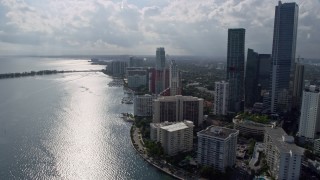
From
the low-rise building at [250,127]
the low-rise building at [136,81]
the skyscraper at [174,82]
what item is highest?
the skyscraper at [174,82]

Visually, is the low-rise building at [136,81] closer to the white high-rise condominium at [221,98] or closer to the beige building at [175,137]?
the white high-rise condominium at [221,98]

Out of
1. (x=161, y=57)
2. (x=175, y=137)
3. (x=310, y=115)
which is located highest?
(x=161, y=57)

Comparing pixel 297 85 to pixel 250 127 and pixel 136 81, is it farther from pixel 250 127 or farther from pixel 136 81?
pixel 136 81

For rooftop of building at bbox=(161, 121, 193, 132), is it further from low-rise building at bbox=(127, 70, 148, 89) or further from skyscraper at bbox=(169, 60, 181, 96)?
low-rise building at bbox=(127, 70, 148, 89)

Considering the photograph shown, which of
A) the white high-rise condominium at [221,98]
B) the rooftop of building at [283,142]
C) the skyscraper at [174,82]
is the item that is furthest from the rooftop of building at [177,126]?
the skyscraper at [174,82]

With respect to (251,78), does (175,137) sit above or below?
below

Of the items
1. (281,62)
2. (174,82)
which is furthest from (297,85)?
(174,82)
